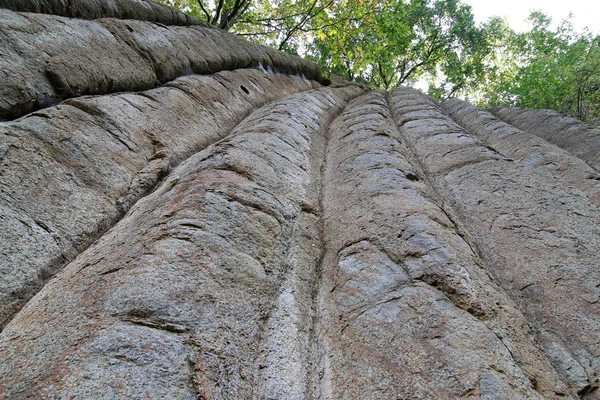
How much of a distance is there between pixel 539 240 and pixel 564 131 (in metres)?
4.71

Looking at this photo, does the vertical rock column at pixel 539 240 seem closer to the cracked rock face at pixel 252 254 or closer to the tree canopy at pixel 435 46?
the cracked rock face at pixel 252 254

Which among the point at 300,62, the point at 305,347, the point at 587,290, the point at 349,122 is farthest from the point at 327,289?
the point at 300,62

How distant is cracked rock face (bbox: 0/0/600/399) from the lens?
185 cm

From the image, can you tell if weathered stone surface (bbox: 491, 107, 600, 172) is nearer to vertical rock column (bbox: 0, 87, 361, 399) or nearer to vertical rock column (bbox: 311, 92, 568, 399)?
vertical rock column (bbox: 311, 92, 568, 399)

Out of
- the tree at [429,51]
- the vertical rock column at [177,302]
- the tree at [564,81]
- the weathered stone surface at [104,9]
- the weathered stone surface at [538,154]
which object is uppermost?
the tree at [429,51]

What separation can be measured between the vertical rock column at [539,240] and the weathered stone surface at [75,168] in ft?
11.1

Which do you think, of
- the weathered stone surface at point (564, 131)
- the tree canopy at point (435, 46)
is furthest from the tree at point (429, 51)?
the weathered stone surface at point (564, 131)

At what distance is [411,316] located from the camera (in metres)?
2.24

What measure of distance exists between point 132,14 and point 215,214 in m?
5.01

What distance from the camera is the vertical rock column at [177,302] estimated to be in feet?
5.32

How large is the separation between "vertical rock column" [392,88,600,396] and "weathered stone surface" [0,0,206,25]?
5.35 metres

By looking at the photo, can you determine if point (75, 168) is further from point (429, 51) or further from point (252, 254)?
point (429, 51)

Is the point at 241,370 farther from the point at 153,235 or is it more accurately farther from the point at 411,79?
the point at 411,79

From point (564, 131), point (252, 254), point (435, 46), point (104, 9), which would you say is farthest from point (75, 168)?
point (435, 46)
